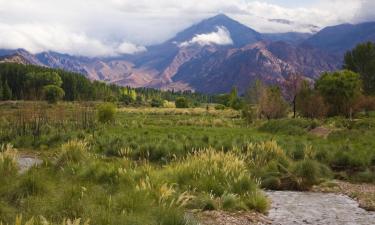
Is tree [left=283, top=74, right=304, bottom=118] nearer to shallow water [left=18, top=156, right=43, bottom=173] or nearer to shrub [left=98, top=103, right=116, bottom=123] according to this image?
shrub [left=98, top=103, right=116, bottom=123]

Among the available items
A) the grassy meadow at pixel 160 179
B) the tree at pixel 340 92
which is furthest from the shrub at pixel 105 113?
the tree at pixel 340 92

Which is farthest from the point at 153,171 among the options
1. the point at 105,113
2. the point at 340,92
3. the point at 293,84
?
the point at 340,92

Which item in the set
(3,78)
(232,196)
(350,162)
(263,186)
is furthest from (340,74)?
(3,78)

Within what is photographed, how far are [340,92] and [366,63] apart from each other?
27107 millimetres

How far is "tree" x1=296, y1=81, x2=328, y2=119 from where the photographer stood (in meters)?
52.8

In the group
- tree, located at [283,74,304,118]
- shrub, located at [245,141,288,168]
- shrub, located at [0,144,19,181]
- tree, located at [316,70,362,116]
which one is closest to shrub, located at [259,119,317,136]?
shrub, located at [245,141,288,168]

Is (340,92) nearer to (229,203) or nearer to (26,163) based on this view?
(26,163)

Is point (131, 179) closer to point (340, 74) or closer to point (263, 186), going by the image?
point (263, 186)

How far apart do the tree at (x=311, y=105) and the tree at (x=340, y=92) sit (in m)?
1.48

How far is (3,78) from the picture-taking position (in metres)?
140

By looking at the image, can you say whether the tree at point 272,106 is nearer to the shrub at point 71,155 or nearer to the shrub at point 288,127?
the shrub at point 288,127

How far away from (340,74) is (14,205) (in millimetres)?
53607

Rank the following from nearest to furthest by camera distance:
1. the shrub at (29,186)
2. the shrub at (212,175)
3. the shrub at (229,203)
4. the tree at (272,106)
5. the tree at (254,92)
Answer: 1. the shrub at (29,186)
2. the shrub at (229,203)
3. the shrub at (212,175)
4. the tree at (272,106)
5. the tree at (254,92)

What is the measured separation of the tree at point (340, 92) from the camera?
5547 cm
